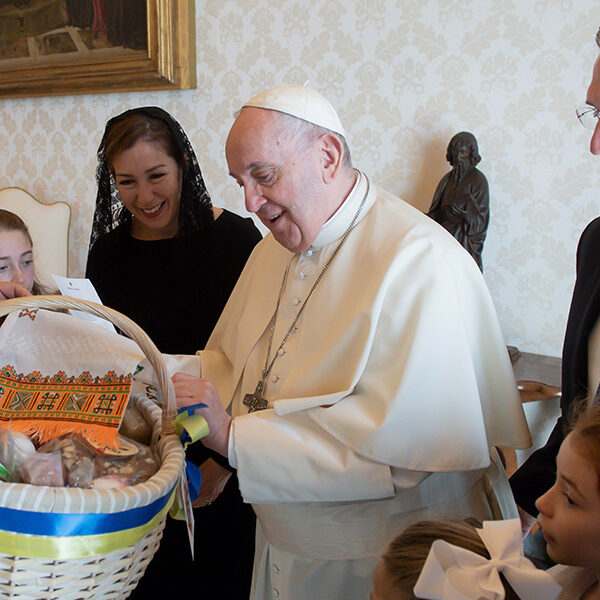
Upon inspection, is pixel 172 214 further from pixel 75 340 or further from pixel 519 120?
pixel 519 120

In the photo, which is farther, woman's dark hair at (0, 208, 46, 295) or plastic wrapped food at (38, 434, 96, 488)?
woman's dark hair at (0, 208, 46, 295)

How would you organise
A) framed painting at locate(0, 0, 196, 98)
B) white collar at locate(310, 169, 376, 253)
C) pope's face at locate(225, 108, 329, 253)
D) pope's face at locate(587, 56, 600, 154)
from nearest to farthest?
pope's face at locate(587, 56, 600, 154) → pope's face at locate(225, 108, 329, 253) → white collar at locate(310, 169, 376, 253) → framed painting at locate(0, 0, 196, 98)

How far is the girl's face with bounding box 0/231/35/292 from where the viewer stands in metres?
1.96

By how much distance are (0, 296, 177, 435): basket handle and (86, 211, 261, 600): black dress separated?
3.19ft

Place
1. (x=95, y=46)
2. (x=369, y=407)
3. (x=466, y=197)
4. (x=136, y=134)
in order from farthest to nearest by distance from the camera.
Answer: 1. (x=95, y=46)
2. (x=466, y=197)
3. (x=136, y=134)
4. (x=369, y=407)

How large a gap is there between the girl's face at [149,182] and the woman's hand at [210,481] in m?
0.84

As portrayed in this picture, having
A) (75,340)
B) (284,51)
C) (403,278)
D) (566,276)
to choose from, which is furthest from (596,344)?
(284,51)

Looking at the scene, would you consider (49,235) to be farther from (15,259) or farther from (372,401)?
(372,401)

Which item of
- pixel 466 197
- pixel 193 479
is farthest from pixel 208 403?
pixel 466 197

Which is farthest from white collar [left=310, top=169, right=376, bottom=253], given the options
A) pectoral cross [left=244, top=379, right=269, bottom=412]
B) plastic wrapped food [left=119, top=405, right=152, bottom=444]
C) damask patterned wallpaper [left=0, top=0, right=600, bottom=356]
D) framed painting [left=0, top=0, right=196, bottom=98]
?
framed painting [left=0, top=0, right=196, bottom=98]

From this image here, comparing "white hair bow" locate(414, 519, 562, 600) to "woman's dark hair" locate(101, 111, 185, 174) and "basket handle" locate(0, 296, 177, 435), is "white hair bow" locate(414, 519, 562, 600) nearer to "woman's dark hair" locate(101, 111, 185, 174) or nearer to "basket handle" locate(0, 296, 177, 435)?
"basket handle" locate(0, 296, 177, 435)

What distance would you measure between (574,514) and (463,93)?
2698 millimetres

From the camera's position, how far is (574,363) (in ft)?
4.73

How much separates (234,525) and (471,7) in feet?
8.51
